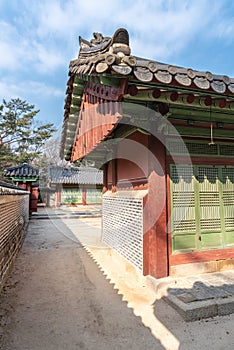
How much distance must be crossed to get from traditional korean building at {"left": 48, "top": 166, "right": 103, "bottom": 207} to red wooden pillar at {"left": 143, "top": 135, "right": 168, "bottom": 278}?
68.4 ft

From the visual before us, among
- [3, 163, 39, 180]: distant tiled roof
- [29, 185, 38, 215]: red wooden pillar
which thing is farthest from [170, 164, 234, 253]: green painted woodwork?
[29, 185, 38, 215]: red wooden pillar

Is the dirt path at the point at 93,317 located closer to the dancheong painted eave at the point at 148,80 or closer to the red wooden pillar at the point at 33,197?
the dancheong painted eave at the point at 148,80

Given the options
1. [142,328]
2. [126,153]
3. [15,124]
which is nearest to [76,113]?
[126,153]

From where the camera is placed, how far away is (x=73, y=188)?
24734 mm

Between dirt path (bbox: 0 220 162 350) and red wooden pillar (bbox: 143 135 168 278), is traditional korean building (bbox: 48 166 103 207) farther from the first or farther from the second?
red wooden pillar (bbox: 143 135 168 278)

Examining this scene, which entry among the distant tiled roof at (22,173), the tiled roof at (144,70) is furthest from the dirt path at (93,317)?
the distant tiled roof at (22,173)

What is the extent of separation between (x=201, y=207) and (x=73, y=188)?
21.9 metres

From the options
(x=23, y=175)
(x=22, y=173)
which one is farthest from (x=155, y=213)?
(x=22, y=173)

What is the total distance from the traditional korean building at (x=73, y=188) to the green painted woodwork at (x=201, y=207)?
20954 mm

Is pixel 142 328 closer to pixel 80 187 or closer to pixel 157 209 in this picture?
pixel 157 209

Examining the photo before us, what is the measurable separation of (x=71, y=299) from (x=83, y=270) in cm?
125

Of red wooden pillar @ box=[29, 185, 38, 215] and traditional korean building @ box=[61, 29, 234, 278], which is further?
red wooden pillar @ box=[29, 185, 38, 215]

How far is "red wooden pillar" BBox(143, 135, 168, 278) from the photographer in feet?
11.1

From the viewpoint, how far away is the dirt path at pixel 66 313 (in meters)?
2.27
